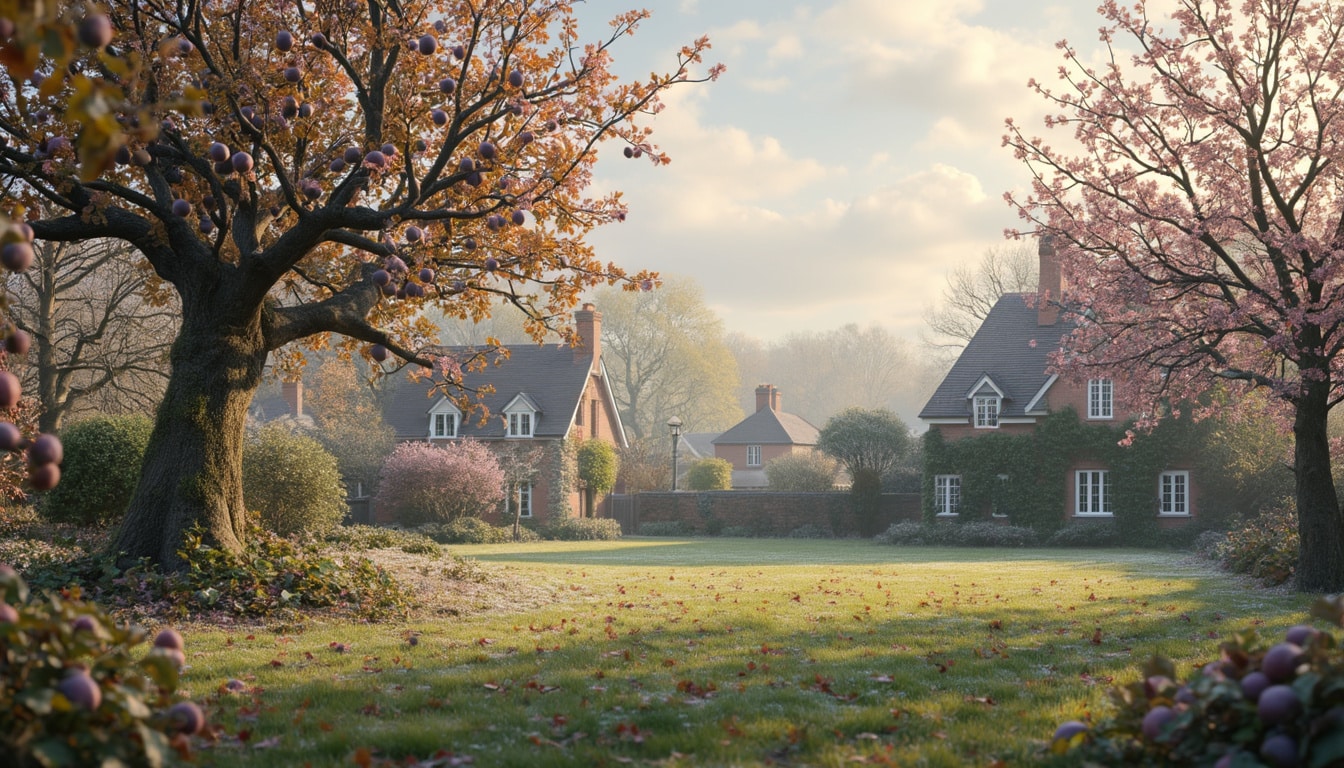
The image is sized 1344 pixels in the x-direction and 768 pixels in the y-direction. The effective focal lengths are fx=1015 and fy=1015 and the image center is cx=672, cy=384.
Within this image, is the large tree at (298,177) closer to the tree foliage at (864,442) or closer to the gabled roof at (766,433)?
the tree foliage at (864,442)

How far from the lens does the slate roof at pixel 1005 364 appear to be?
3522 cm

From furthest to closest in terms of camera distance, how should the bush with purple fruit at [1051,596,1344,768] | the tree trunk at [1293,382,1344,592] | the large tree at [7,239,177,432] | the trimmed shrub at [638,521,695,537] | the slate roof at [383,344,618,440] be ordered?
the slate roof at [383,344,618,440]
the trimmed shrub at [638,521,695,537]
the large tree at [7,239,177,432]
the tree trunk at [1293,382,1344,592]
the bush with purple fruit at [1051,596,1344,768]

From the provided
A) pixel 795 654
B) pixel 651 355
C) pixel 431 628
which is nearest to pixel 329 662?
pixel 431 628

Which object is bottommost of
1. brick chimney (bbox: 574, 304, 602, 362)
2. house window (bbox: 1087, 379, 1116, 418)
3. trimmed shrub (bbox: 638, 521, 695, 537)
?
trimmed shrub (bbox: 638, 521, 695, 537)

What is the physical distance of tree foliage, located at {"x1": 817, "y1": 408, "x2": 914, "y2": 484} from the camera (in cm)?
3875

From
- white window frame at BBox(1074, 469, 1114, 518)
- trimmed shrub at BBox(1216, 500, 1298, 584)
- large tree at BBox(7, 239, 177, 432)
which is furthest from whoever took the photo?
white window frame at BBox(1074, 469, 1114, 518)

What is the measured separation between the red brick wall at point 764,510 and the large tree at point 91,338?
19.7 meters

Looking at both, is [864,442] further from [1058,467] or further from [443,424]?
[443,424]

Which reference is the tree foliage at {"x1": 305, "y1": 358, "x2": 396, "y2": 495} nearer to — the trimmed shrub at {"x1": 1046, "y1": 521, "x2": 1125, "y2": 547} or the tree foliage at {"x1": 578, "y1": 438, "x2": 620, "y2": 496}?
the tree foliage at {"x1": 578, "y1": 438, "x2": 620, "y2": 496}

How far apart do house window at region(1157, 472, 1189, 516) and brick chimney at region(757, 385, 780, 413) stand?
91.6 ft

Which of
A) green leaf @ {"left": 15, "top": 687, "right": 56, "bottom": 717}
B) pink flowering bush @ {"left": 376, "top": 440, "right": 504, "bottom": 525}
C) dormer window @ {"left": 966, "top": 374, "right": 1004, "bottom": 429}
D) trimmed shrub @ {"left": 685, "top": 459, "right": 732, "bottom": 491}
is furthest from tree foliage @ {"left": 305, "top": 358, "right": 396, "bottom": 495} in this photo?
green leaf @ {"left": 15, "top": 687, "right": 56, "bottom": 717}

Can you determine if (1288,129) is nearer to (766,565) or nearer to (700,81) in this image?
(700,81)

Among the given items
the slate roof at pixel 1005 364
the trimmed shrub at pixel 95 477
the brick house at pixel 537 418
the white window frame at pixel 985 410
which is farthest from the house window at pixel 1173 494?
the trimmed shrub at pixel 95 477

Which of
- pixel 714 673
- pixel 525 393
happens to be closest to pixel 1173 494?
pixel 525 393
